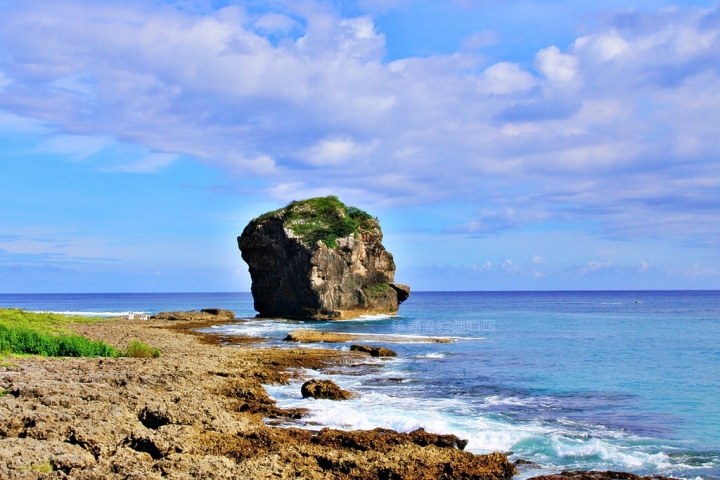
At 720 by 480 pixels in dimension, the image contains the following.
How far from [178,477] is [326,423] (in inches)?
268

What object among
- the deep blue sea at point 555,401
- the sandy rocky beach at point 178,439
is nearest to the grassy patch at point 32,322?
the deep blue sea at point 555,401

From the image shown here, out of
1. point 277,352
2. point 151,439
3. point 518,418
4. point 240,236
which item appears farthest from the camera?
point 240,236

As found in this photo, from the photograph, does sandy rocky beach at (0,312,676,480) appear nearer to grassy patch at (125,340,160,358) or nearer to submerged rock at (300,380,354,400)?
submerged rock at (300,380,354,400)

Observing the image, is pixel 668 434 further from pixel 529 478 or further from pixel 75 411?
pixel 75 411

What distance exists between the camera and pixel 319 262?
2594 inches

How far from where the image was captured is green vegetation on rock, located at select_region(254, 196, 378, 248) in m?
68.4

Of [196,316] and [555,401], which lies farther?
[196,316]

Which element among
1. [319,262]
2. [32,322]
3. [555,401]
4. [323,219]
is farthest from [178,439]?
[323,219]

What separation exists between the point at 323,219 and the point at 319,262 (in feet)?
22.8

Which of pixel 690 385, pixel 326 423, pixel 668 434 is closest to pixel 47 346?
pixel 326 423

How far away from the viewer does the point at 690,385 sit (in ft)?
82.3

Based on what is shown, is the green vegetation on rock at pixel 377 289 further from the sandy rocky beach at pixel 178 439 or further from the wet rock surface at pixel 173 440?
the wet rock surface at pixel 173 440

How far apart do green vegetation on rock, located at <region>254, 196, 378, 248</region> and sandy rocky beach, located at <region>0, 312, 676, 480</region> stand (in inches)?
1988

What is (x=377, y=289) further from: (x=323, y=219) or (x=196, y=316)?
(x=196, y=316)
